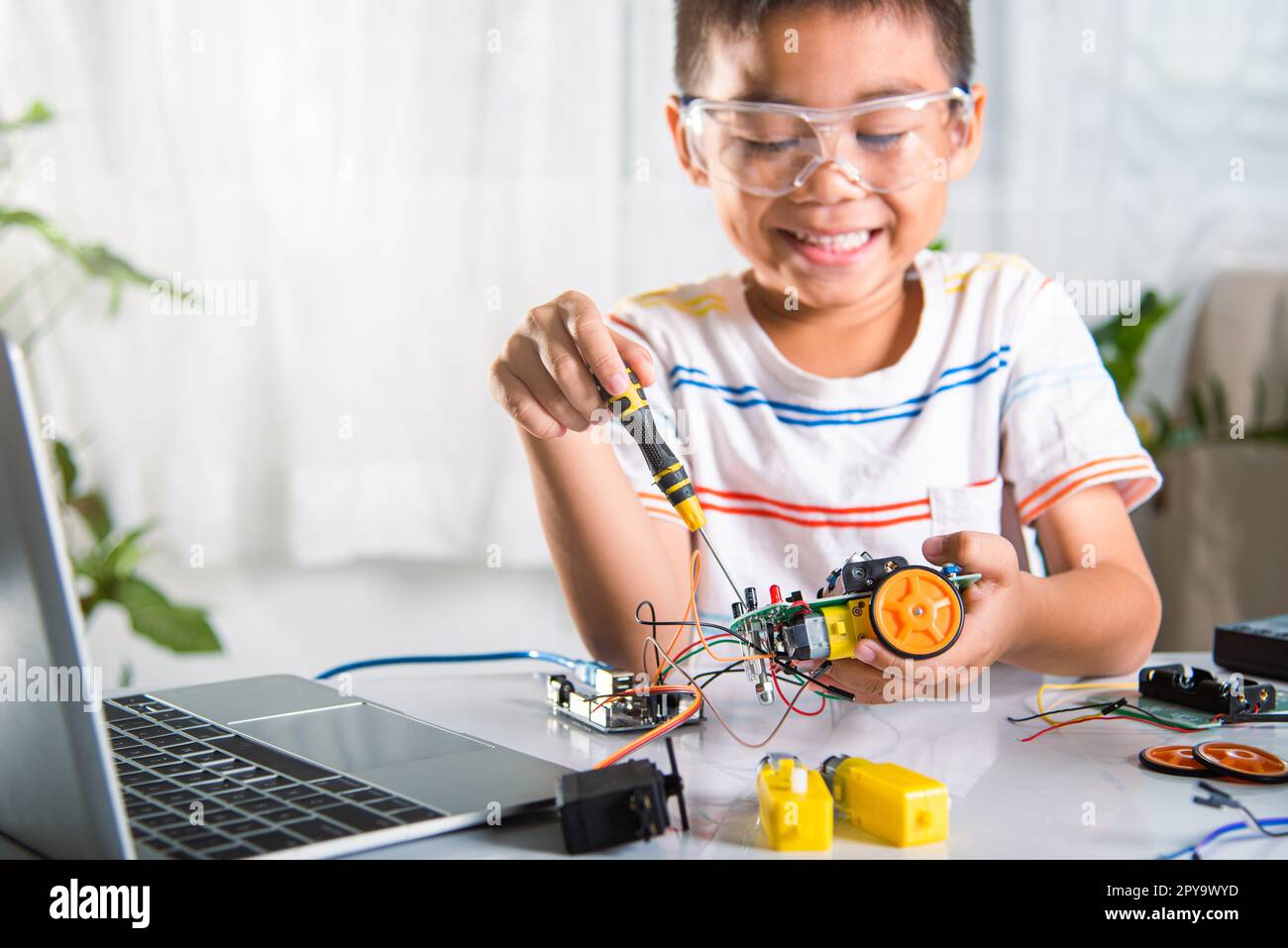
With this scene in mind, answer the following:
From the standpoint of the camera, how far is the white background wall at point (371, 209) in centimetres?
226

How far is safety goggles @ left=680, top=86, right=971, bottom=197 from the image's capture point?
1074 mm

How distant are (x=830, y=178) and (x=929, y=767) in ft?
1.96

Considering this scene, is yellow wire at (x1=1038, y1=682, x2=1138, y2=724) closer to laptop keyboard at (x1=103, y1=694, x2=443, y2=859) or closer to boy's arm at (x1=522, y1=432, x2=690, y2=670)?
boy's arm at (x1=522, y1=432, x2=690, y2=670)

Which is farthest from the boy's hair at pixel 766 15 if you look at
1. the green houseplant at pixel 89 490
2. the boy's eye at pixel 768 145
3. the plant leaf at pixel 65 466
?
the plant leaf at pixel 65 466

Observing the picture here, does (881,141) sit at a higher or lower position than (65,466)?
higher

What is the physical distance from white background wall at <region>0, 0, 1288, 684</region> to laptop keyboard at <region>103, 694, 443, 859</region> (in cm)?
157

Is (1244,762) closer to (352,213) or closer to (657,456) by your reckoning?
(657,456)

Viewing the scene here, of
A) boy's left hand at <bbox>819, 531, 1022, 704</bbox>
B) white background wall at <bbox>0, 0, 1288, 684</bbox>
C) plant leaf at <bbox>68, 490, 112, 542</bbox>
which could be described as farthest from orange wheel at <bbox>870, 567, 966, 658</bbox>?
plant leaf at <bbox>68, 490, 112, 542</bbox>

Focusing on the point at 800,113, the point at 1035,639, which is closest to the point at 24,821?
the point at 1035,639

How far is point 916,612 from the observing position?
681 mm

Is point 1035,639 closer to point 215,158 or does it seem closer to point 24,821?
point 24,821

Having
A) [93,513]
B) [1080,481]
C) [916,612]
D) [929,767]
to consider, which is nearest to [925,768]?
[929,767]
